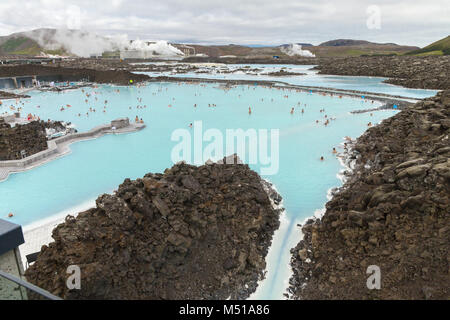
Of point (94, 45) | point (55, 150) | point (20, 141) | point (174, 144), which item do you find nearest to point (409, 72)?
point (174, 144)

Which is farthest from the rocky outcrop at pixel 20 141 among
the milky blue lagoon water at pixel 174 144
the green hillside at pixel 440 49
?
the green hillside at pixel 440 49

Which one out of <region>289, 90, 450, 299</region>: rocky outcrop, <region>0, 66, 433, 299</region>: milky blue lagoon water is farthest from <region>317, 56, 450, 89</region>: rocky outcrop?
<region>289, 90, 450, 299</region>: rocky outcrop

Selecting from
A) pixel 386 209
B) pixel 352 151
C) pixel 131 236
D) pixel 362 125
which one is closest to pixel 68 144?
pixel 131 236

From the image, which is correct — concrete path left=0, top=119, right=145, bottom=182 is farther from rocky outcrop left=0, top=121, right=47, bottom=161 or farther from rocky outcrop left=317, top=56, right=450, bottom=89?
rocky outcrop left=317, top=56, right=450, bottom=89

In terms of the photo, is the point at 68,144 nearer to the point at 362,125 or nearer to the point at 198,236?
the point at 198,236

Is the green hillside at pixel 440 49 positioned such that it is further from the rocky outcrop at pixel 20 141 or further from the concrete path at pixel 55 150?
the rocky outcrop at pixel 20 141

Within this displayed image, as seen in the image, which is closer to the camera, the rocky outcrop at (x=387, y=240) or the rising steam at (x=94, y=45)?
the rocky outcrop at (x=387, y=240)
